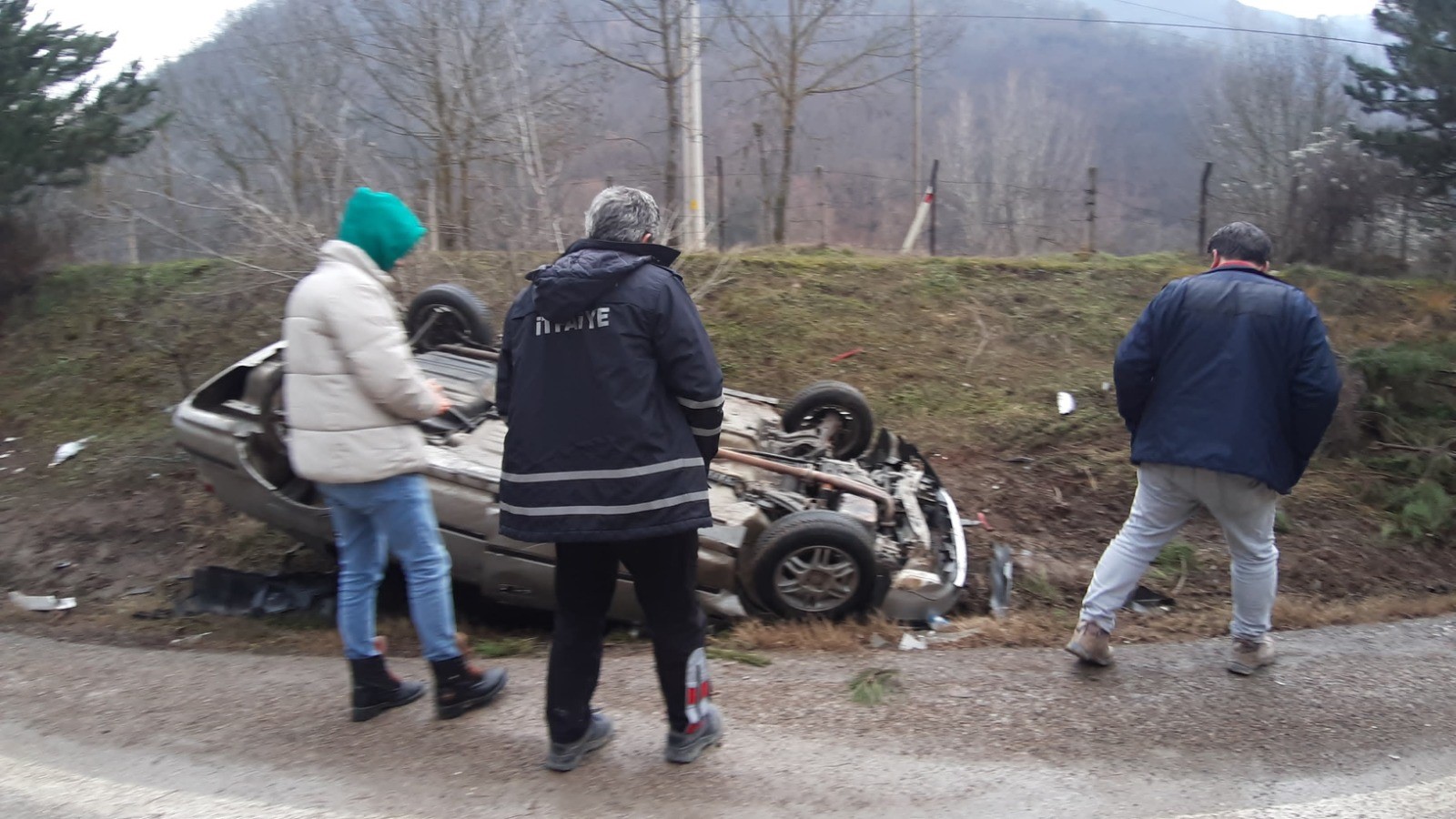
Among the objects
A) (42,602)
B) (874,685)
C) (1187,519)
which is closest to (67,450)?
(42,602)

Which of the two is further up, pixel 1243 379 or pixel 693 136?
pixel 693 136

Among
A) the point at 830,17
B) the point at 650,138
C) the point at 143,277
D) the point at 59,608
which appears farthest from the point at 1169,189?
the point at 59,608

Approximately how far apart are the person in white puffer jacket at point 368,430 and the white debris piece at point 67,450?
5946 millimetres

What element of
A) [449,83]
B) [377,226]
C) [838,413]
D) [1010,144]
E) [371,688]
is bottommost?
[371,688]

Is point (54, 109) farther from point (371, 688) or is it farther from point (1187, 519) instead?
point (1187, 519)

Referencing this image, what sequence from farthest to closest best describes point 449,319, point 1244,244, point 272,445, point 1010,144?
1. point 1010,144
2. point 449,319
3. point 272,445
4. point 1244,244

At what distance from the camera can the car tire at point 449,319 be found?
21.7 ft

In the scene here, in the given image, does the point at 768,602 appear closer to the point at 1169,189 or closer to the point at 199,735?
the point at 199,735

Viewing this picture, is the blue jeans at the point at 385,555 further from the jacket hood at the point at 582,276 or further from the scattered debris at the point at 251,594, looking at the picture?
the scattered debris at the point at 251,594

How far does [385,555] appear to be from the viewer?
12.3 feet

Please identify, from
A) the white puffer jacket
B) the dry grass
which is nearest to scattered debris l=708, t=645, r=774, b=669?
the dry grass

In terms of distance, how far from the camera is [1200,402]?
3742 millimetres

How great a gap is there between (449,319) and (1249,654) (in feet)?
16.1

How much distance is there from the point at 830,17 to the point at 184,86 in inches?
549
